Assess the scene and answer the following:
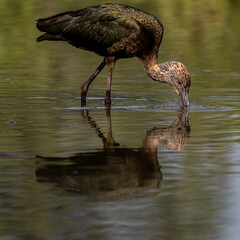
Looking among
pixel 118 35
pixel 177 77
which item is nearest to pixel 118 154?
pixel 118 35

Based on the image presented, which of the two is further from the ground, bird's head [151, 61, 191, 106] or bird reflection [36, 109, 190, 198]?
bird reflection [36, 109, 190, 198]

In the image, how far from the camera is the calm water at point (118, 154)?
511cm

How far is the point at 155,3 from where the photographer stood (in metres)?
25.0

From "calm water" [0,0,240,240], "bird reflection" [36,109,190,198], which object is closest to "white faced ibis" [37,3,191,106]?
"calm water" [0,0,240,240]

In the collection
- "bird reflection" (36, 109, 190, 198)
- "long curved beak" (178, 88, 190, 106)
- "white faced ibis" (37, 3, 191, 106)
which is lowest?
A: "long curved beak" (178, 88, 190, 106)

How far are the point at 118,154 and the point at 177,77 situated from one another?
3.81 meters

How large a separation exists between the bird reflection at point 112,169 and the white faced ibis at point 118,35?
2.71 metres

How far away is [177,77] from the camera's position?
1083cm

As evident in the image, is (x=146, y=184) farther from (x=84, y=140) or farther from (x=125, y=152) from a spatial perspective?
(x=84, y=140)

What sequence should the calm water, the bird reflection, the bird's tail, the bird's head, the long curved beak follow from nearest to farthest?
the calm water → the bird reflection → the long curved beak → the bird's head → the bird's tail

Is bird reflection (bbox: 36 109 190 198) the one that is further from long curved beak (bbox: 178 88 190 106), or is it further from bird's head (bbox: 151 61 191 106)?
bird's head (bbox: 151 61 191 106)

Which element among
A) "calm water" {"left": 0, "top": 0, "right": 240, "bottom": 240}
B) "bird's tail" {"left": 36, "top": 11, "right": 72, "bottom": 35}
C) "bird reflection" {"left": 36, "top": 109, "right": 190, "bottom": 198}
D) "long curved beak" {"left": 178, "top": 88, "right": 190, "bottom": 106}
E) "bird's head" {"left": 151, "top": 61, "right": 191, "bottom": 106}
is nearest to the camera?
"calm water" {"left": 0, "top": 0, "right": 240, "bottom": 240}

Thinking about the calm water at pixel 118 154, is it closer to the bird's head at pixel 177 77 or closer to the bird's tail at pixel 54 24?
the bird's head at pixel 177 77

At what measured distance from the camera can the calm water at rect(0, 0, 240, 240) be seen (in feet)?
16.8
